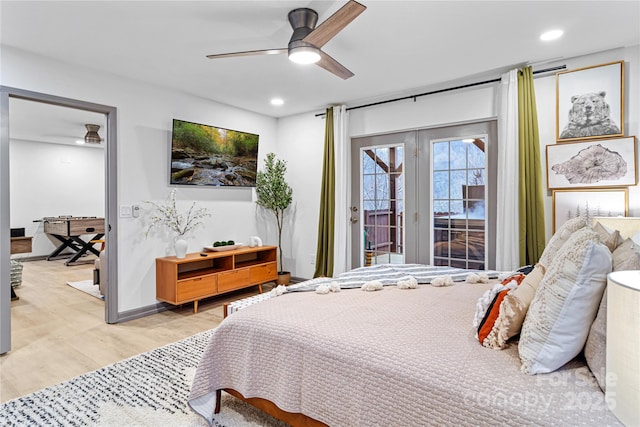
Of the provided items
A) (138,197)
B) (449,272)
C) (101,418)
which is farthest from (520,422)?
(138,197)

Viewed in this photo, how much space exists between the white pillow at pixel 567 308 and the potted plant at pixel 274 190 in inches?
159

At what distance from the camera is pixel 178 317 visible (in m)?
3.84

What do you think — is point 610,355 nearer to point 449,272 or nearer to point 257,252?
point 449,272

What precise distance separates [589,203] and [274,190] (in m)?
3.61

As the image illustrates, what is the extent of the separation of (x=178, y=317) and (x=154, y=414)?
188cm

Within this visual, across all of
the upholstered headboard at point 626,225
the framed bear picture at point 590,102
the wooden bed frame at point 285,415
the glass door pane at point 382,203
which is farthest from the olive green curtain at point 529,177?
the wooden bed frame at point 285,415

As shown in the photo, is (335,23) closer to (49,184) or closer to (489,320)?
(489,320)

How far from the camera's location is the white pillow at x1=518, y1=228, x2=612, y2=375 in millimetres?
1144

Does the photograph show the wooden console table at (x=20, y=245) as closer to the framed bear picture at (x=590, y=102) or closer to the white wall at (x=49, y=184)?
the white wall at (x=49, y=184)

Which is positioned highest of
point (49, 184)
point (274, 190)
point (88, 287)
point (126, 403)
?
point (49, 184)

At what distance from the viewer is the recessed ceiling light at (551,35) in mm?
2754

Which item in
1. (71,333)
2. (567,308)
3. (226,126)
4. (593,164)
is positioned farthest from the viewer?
(226,126)

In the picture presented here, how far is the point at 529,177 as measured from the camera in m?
3.37

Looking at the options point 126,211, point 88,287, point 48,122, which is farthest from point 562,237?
point 48,122
